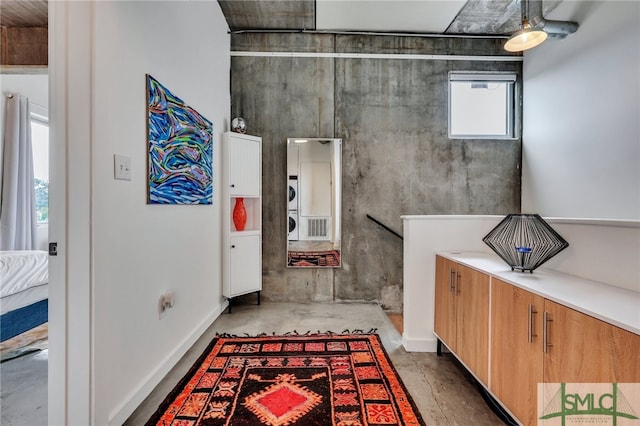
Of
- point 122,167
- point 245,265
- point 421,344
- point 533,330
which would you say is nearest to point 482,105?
point 421,344

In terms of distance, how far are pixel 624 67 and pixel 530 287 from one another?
98.3 inches

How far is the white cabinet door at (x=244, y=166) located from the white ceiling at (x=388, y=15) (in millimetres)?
A: 1560

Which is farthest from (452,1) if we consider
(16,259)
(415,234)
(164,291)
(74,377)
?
(16,259)

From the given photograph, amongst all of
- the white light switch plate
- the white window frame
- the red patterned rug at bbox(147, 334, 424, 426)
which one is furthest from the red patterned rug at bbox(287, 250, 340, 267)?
the white window frame

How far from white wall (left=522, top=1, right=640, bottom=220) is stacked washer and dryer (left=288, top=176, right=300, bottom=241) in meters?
2.76

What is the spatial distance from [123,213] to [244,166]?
5.59 feet

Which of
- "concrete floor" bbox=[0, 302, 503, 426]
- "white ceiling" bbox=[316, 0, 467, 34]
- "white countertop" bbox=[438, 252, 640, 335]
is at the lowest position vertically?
"concrete floor" bbox=[0, 302, 503, 426]

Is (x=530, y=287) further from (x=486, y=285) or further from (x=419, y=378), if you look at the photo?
(x=419, y=378)

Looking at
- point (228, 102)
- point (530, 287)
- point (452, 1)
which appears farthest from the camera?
point (228, 102)

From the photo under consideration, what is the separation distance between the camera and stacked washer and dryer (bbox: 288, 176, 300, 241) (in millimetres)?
3443

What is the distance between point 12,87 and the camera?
137 inches

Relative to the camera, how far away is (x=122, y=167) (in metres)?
1.51

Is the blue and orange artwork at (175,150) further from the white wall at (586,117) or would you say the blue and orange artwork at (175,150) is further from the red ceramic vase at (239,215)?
the white wall at (586,117)

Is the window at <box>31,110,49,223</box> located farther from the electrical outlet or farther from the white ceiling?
the white ceiling
